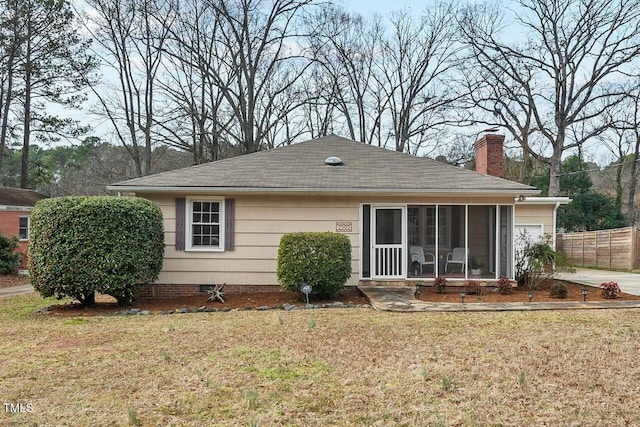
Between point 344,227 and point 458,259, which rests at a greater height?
point 344,227

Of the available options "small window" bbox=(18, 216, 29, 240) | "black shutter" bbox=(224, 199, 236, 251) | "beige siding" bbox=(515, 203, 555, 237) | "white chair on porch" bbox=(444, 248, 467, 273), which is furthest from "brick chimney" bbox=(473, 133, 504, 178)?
"small window" bbox=(18, 216, 29, 240)

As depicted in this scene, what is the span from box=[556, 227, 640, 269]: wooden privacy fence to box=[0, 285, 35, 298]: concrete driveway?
18154 millimetres

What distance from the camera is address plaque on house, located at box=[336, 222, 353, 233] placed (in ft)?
33.5

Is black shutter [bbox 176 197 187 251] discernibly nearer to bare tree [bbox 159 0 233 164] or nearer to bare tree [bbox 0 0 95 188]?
bare tree [bbox 159 0 233 164]

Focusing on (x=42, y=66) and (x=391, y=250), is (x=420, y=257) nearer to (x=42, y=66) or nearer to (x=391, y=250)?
(x=391, y=250)

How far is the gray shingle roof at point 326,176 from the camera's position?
9812mm

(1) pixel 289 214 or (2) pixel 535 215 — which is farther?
(2) pixel 535 215

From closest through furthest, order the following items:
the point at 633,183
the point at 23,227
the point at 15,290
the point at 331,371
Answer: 1. the point at 331,371
2. the point at 15,290
3. the point at 23,227
4. the point at 633,183

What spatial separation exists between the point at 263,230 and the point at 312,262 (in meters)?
1.89

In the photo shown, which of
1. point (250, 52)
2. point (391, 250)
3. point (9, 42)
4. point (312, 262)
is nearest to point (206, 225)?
point (312, 262)

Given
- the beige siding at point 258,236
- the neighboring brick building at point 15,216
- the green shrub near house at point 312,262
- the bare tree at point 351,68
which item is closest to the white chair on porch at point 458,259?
the beige siding at point 258,236

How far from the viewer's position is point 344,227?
10234 mm

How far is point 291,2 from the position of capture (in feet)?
73.2

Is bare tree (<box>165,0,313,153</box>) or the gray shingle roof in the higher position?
bare tree (<box>165,0,313,153</box>)
